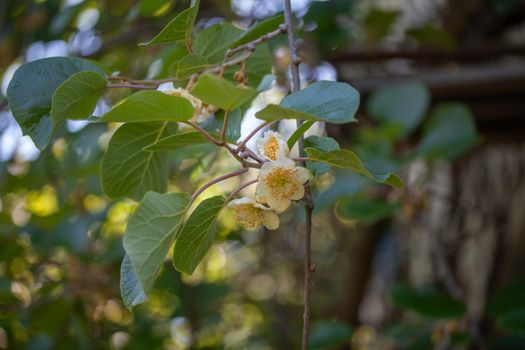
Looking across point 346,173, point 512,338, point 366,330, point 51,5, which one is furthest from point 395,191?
point 366,330

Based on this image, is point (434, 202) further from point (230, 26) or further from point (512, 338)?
point (230, 26)

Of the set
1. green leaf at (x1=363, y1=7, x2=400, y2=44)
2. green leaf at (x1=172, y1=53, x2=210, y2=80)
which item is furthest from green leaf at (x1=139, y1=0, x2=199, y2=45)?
green leaf at (x1=363, y1=7, x2=400, y2=44)

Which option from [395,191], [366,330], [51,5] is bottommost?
[366,330]

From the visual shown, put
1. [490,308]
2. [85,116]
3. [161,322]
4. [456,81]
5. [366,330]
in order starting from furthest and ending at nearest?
[366,330] → [161,322] → [456,81] → [490,308] → [85,116]

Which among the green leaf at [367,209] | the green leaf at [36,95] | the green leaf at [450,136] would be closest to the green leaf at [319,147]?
the green leaf at [36,95]

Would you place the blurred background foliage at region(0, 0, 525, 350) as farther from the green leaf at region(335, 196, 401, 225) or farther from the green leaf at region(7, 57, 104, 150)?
the green leaf at region(7, 57, 104, 150)

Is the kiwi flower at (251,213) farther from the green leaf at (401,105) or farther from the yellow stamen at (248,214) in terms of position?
the green leaf at (401,105)

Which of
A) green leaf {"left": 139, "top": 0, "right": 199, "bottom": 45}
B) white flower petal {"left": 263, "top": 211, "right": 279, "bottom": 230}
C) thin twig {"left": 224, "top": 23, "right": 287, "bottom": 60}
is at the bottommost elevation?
white flower petal {"left": 263, "top": 211, "right": 279, "bottom": 230}
